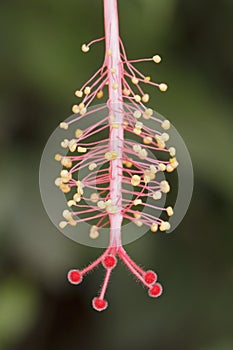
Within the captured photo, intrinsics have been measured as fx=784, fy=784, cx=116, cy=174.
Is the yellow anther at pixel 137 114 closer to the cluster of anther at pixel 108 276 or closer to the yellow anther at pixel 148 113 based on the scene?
the yellow anther at pixel 148 113

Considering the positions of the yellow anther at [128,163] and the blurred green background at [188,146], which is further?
the blurred green background at [188,146]

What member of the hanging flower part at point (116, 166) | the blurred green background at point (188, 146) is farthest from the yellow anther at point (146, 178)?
the blurred green background at point (188, 146)

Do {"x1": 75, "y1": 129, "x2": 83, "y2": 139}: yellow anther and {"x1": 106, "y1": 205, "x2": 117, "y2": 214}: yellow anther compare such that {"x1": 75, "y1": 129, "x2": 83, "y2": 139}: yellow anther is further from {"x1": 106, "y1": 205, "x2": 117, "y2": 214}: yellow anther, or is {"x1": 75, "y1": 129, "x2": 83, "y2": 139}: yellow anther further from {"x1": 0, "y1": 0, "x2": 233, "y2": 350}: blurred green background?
{"x1": 0, "y1": 0, "x2": 233, "y2": 350}: blurred green background

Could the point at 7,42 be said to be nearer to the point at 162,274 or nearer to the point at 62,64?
the point at 62,64

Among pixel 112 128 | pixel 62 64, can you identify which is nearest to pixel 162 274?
pixel 62 64

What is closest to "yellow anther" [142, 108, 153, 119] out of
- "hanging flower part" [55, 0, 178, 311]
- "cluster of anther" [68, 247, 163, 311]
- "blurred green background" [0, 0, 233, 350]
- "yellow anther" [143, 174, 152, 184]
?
"hanging flower part" [55, 0, 178, 311]

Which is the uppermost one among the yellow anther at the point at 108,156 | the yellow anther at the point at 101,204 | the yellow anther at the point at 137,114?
the yellow anther at the point at 137,114

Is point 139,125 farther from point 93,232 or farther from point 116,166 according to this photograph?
point 93,232

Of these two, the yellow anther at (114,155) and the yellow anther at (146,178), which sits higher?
the yellow anther at (114,155)

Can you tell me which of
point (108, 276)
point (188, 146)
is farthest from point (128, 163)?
point (188, 146)

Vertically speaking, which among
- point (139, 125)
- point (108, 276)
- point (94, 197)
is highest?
point (139, 125)
